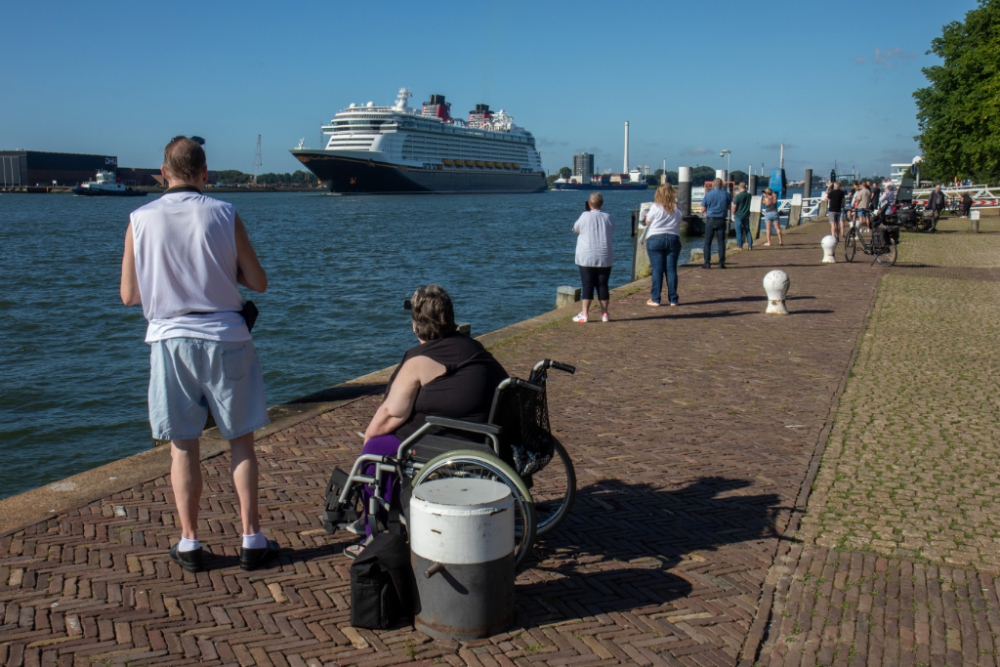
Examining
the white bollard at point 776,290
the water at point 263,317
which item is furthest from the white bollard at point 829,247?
the white bollard at point 776,290

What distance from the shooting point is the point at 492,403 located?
3.66 metres

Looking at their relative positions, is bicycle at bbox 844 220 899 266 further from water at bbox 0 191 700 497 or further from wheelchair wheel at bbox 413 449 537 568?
wheelchair wheel at bbox 413 449 537 568

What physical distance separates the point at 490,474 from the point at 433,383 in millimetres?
477

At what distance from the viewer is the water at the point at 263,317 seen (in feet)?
31.6

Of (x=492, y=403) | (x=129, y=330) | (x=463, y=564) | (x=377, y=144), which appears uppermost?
(x=377, y=144)

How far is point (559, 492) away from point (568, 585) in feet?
3.52

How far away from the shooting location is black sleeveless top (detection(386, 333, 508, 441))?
145 inches

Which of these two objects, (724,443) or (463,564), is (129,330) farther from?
(463,564)

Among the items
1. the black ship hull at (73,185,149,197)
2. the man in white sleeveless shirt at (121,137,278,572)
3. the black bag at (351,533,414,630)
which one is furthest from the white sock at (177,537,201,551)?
the black ship hull at (73,185,149,197)

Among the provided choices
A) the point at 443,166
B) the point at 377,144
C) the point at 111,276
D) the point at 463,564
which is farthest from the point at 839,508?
the point at 443,166

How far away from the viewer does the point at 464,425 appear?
353cm

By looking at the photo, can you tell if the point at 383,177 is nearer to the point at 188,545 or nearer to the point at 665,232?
the point at 665,232

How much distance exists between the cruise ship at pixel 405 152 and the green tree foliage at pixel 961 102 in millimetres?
61348

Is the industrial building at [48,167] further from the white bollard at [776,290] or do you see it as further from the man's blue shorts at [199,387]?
the man's blue shorts at [199,387]
